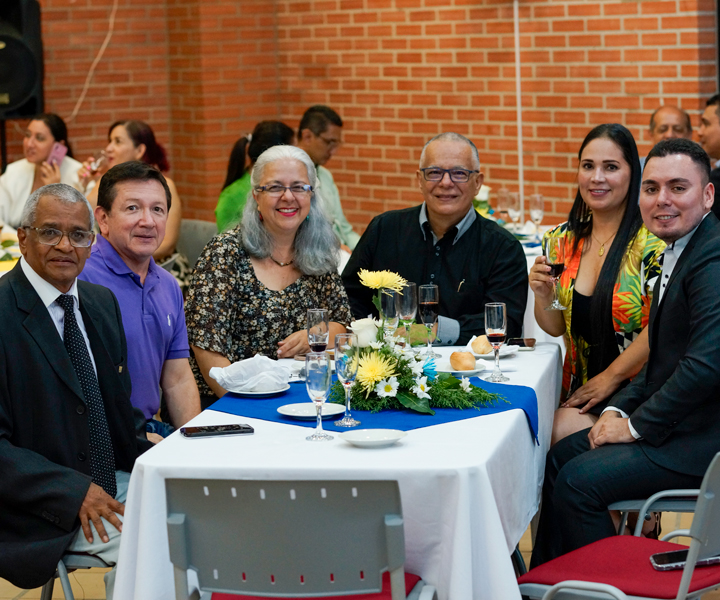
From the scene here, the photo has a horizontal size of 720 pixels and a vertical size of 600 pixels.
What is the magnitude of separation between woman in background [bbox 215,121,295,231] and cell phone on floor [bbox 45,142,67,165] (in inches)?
47.7

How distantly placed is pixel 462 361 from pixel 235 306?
2.91ft

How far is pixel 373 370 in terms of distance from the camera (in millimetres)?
2443

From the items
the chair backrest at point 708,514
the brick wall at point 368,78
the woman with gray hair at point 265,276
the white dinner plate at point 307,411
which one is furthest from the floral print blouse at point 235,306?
the brick wall at point 368,78

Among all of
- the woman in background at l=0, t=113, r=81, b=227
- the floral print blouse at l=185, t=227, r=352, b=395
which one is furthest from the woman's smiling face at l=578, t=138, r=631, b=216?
the woman in background at l=0, t=113, r=81, b=227

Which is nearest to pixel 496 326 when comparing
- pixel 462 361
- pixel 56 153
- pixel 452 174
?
pixel 462 361

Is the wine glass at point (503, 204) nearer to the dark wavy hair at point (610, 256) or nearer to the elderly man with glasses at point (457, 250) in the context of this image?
the elderly man with glasses at point (457, 250)

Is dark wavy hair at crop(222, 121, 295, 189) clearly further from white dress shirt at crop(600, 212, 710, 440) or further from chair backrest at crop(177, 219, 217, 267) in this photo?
white dress shirt at crop(600, 212, 710, 440)

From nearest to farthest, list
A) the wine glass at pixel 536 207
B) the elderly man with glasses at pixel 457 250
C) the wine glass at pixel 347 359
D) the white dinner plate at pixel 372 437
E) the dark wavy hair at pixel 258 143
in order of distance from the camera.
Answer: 1. the white dinner plate at pixel 372 437
2. the wine glass at pixel 347 359
3. the elderly man with glasses at pixel 457 250
4. the wine glass at pixel 536 207
5. the dark wavy hair at pixel 258 143

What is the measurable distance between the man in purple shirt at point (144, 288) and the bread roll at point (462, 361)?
0.83 m

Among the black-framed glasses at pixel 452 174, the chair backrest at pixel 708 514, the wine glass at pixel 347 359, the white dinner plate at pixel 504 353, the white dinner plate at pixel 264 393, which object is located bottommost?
the chair backrest at pixel 708 514

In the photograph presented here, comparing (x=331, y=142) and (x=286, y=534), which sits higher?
(x=331, y=142)

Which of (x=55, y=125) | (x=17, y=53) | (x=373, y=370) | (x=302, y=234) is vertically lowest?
(x=373, y=370)

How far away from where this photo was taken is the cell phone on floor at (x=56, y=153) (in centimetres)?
603

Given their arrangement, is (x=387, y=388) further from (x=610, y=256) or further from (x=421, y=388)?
(x=610, y=256)
